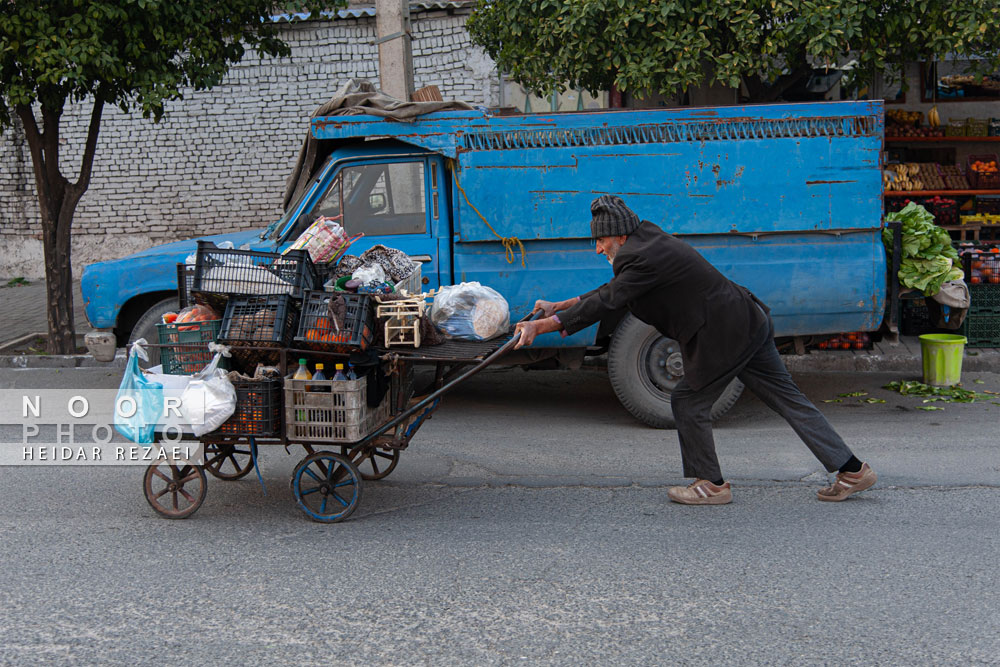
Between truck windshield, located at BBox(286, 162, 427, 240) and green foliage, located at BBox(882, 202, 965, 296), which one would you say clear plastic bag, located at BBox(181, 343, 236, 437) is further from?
green foliage, located at BBox(882, 202, 965, 296)

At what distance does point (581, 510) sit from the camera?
5027mm

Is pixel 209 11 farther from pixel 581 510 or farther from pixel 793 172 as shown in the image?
pixel 581 510

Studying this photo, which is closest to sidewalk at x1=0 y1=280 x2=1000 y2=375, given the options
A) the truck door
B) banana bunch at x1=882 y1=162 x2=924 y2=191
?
banana bunch at x1=882 y1=162 x2=924 y2=191

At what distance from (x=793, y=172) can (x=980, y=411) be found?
7.68 feet

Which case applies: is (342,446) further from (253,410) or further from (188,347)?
(188,347)

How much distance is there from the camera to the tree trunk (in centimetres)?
912

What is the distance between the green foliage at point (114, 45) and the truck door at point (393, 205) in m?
2.35

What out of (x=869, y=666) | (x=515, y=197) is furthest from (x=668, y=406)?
(x=869, y=666)

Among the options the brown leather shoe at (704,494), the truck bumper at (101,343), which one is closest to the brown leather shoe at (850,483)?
the brown leather shoe at (704,494)

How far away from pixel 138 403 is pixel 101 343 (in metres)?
3.03

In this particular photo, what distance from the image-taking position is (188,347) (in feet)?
15.7

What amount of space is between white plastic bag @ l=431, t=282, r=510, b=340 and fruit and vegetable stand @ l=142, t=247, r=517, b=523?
0.09 metres

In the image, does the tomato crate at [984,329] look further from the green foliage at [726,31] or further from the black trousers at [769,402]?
the black trousers at [769,402]

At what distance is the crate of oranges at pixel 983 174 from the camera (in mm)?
11430
